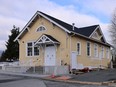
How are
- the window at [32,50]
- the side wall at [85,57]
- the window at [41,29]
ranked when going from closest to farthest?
the side wall at [85,57] < the window at [41,29] < the window at [32,50]

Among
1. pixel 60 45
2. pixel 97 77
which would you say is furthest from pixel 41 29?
pixel 97 77

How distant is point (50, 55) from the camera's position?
98.9ft

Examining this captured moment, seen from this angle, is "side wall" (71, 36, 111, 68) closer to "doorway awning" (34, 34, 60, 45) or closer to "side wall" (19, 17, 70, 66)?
"side wall" (19, 17, 70, 66)

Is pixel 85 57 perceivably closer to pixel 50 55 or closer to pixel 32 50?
pixel 50 55

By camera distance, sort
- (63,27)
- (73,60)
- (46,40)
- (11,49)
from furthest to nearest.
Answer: (11,49) → (46,40) → (73,60) → (63,27)

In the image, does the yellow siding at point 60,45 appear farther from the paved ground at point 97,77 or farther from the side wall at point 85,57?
the paved ground at point 97,77

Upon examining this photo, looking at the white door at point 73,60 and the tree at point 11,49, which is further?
the tree at point 11,49

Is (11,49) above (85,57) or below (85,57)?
above

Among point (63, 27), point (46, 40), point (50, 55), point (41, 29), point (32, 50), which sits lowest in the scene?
point (50, 55)

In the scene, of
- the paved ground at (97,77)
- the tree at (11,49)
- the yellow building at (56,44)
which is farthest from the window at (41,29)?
the tree at (11,49)

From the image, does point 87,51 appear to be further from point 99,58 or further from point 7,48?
point 7,48

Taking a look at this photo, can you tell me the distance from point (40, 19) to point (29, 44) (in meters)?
3.69

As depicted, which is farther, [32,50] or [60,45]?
[32,50]

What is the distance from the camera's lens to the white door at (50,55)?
97.9ft
